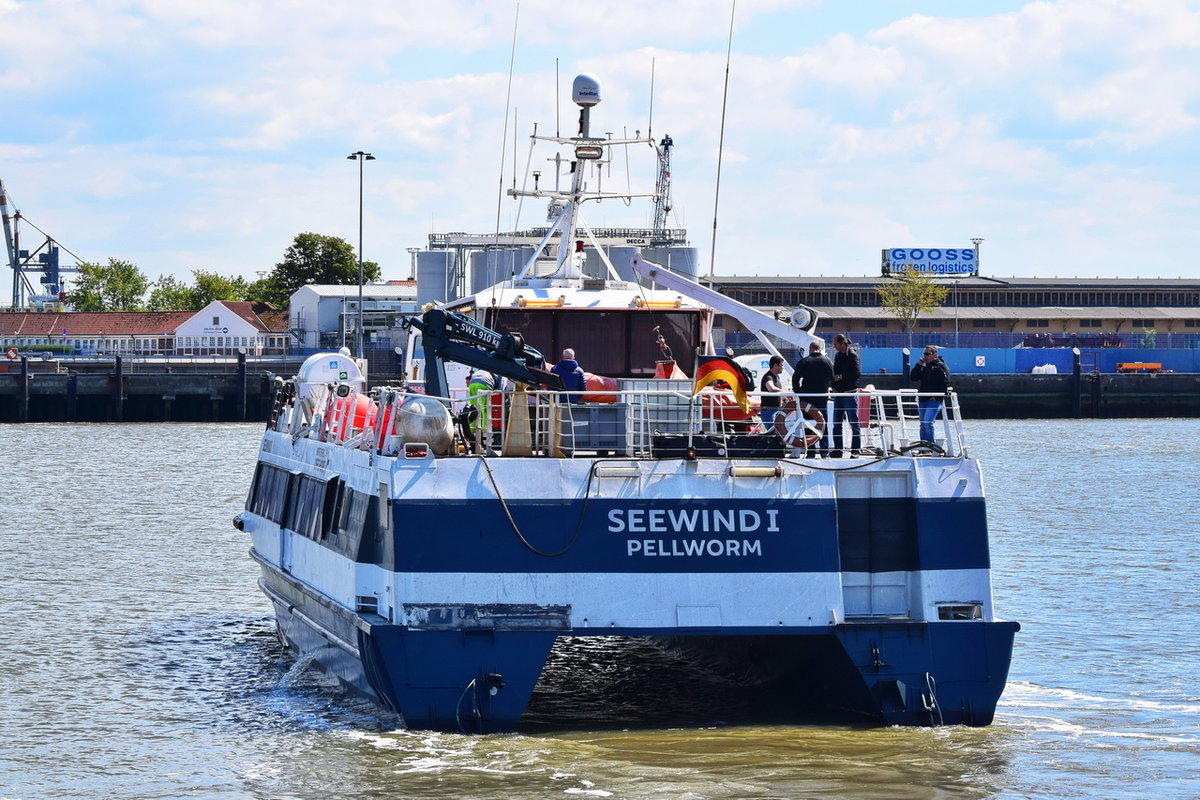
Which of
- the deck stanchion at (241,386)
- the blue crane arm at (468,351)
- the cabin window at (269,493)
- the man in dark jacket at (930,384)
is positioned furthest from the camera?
the deck stanchion at (241,386)

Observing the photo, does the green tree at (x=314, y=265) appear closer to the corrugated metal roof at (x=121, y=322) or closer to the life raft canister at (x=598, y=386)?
the corrugated metal roof at (x=121, y=322)

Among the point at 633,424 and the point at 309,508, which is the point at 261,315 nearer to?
the point at 309,508

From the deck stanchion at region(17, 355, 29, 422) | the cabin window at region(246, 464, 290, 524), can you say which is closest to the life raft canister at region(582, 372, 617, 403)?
the cabin window at region(246, 464, 290, 524)

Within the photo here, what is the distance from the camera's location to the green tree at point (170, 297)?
142 meters

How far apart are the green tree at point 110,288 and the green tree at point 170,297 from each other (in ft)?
3.71

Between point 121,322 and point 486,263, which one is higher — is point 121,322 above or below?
above

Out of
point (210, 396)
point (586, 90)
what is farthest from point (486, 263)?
point (210, 396)

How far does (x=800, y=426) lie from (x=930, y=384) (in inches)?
83.0

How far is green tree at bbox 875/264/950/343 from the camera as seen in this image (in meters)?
101

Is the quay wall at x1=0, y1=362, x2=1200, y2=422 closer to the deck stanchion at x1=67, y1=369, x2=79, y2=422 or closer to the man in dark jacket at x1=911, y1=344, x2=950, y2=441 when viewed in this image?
the deck stanchion at x1=67, y1=369, x2=79, y2=422

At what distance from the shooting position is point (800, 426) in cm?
1404

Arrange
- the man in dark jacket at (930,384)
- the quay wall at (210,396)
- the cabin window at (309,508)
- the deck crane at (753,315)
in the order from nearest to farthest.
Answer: the man in dark jacket at (930,384)
the cabin window at (309,508)
the deck crane at (753,315)
the quay wall at (210,396)

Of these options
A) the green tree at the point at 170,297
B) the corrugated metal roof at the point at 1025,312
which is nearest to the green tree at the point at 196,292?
the green tree at the point at 170,297

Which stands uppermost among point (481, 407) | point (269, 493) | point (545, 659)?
point (481, 407)
